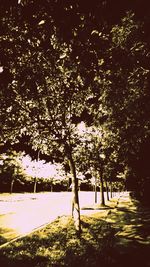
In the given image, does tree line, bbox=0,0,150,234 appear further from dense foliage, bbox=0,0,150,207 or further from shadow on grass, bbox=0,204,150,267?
shadow on grass, bbox=0,204,150,267

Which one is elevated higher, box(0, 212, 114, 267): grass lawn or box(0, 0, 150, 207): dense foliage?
box(0, 0, 150, 207): dense foliage

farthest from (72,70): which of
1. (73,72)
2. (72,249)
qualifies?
(72,249)

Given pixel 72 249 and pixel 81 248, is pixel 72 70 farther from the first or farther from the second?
pixel 81 248

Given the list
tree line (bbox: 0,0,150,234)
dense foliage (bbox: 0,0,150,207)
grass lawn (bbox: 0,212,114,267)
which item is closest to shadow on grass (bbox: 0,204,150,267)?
grass lawn (bbox: 0,212,114,267)

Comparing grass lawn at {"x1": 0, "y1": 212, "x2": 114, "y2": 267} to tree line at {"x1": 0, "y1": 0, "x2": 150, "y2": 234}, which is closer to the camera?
tree line at {"x1": 0, "y1": 0, "x2": 150, "y2": 234}

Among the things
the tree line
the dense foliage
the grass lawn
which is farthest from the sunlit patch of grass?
the dense foliage

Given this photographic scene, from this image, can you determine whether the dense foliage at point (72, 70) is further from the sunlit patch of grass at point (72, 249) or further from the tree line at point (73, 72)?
the sunlit patch of grass at point (72, 249)

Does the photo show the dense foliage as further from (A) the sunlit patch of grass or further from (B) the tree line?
(A) the sunlit patch of grass

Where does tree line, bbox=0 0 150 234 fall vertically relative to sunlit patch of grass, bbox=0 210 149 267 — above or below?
above

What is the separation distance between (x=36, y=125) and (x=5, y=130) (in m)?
2.02

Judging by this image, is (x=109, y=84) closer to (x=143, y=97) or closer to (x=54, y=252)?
(x=143, y=97)

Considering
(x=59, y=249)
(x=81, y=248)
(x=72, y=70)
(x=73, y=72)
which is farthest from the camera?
(x=81, y=248)

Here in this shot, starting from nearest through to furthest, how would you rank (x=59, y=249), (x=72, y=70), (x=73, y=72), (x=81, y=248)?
(x=72, y=70), (x=73, y=72), (x=59, y=249), (x=81, y=248)

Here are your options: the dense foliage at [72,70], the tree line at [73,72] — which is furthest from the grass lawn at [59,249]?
the dense foliage at [72,70]
